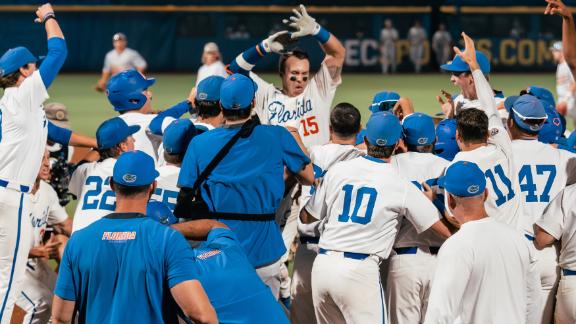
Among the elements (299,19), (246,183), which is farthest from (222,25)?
(246,183)

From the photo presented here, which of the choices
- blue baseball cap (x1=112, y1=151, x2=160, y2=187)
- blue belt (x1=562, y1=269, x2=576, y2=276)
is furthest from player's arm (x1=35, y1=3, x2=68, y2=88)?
blue belt (x1=562, y1=269, x2=576, y2=276)

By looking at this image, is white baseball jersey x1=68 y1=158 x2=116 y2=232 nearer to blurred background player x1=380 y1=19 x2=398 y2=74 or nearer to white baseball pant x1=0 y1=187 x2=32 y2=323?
white baseball pant x1=0 y1=187 x2=32 y2=323

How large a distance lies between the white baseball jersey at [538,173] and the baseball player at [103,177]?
265 centimetres

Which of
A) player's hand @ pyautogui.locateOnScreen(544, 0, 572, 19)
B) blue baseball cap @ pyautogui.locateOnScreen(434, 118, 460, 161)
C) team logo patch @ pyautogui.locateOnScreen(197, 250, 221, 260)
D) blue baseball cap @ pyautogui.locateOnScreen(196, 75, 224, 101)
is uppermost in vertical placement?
player's hand @ pyautogui.locateOnScreen(544, 0, 572, 19)

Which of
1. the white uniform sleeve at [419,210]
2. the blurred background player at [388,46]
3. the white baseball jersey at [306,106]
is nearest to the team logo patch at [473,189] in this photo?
the white uniform sleeve at [419,210]

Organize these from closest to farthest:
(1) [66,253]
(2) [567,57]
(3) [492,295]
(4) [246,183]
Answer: (1) [66,253] → (3) [492,295] → (4) [246,183] → (2) [567,57]

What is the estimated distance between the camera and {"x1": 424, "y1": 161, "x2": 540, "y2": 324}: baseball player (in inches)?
180

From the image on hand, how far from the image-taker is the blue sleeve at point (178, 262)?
4215mm

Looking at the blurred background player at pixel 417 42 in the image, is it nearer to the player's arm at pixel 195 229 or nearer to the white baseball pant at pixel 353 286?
the white baseball pant at pixel 353 286

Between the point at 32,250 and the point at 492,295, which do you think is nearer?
the point at 492,295

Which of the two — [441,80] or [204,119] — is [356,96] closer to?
[441,80]

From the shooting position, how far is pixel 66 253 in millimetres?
4355

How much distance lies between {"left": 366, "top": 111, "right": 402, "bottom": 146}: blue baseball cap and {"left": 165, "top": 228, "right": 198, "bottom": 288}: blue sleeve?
1.85 meters

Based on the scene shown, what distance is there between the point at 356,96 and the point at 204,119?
16345 millimetres
